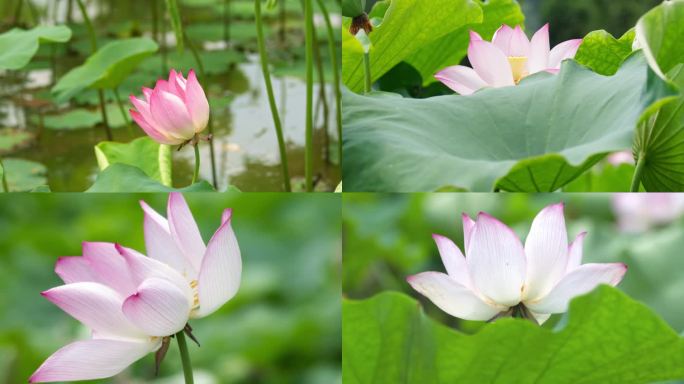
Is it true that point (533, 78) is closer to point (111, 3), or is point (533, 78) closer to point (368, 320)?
point (368, 320)

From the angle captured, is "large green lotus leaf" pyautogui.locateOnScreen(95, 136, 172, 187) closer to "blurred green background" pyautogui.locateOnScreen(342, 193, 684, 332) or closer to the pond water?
"blurred green background" pyautogui.locateOnScreen(342, 193, 684, 332)

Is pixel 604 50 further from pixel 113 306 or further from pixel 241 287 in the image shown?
pixel 241 287

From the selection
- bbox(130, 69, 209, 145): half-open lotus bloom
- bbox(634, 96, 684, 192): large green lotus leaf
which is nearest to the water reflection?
bbox(130, 69, 209, 145): half-open lotus bloom

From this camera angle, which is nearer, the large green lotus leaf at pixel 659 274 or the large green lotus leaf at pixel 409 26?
the large green lotus leaf at pixel 409 26

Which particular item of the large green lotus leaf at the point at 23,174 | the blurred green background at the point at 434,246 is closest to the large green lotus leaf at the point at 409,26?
the blurred green background at the point at 434,246

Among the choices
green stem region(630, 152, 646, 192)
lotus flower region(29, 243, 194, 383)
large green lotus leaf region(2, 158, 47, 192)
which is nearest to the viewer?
lotus flower region(29, 243, 194, 383)

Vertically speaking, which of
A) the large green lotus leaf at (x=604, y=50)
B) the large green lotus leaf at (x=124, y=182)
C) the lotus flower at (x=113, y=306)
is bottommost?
the large green lotus leaf at (x=124, y=182)

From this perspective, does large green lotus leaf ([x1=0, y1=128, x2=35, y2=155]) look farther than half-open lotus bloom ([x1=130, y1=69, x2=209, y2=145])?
Yes

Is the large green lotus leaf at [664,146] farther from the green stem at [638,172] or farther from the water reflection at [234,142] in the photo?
the water reflection at [234,142]
